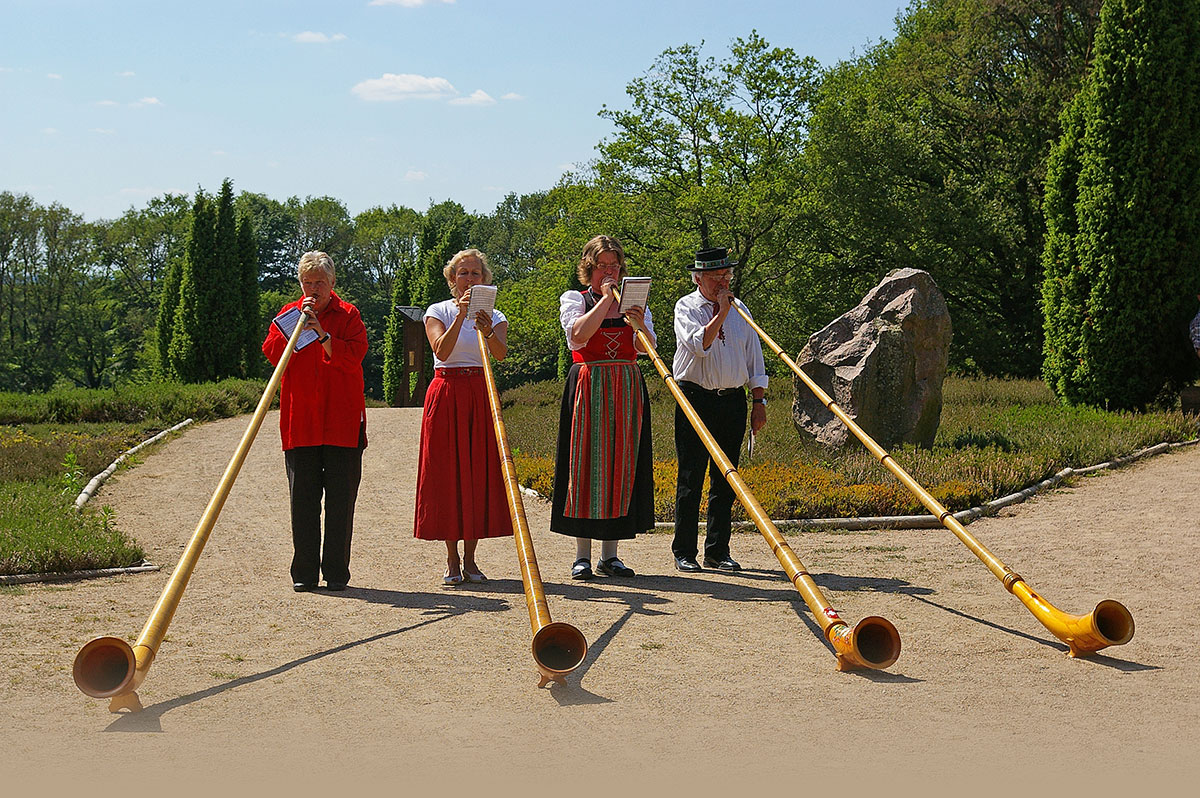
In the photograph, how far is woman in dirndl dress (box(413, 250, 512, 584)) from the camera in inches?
277

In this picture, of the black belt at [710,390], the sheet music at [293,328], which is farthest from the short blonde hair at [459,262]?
the black belt at [710,390]

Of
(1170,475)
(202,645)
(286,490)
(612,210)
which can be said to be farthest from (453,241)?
(202,645)

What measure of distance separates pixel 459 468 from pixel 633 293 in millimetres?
1629

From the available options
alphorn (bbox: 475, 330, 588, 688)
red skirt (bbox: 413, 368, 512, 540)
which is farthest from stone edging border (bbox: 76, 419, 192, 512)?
alphorn (bbox: 475, 330, 588, 688)

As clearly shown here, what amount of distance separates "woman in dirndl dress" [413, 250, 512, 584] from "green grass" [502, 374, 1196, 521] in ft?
9.80

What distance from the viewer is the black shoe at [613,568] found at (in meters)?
7.15

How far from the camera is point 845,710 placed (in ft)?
13.6

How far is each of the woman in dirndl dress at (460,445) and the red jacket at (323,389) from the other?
49 centimetres

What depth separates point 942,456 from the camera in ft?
36.4

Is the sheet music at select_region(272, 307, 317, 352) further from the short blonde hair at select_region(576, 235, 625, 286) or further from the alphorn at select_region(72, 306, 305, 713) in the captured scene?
the alphorn at select_region(72, 306, 305, 713)

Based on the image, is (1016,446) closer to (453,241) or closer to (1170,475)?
(1170,475)

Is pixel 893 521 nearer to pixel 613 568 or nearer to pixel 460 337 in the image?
pixel 613 568

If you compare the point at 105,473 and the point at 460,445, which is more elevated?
the point at 460,445

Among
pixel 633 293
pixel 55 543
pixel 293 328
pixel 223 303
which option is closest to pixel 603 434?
pixel 633 293
